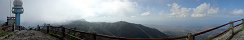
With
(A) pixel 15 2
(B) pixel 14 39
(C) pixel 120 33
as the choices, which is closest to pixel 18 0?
(A) pixel 15 2

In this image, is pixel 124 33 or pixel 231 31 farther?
pixel 124 33

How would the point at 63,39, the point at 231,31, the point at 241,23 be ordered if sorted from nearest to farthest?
1. the point at 231,31
2. the point at 241,23
3. the point at 63,39

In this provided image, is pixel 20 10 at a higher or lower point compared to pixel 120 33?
higher

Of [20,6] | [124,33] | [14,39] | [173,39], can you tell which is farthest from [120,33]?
[173,39]

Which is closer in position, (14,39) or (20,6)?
(14,39)

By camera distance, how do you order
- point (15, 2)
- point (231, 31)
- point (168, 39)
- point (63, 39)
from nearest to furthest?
point (168, 39) < point (231, 31) < point (63, 39) < point (15, 2)

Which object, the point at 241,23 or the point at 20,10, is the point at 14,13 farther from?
the point at 241,23

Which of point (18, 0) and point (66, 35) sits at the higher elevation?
point (18, 0)

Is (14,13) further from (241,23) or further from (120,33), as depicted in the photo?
(120,33)

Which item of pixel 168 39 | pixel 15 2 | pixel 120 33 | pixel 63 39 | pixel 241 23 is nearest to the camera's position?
pixel 168 39
